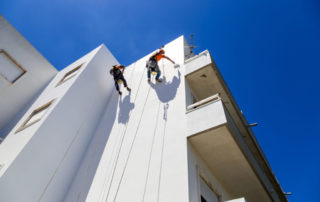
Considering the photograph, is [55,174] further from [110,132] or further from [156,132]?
[156,132]

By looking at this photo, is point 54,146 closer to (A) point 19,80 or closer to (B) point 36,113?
(B) point 36,113

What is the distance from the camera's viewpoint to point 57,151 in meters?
6.67

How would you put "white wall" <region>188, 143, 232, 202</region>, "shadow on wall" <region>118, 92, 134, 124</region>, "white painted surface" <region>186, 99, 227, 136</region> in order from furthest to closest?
"shadow on wall" <region>118, 92, 134, 124</region>
"white painted surface" <region>186, 99, 227, 136</region>
"white wall" <region>188, 143, 232, 202</region>

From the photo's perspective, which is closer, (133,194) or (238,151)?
(133,194)

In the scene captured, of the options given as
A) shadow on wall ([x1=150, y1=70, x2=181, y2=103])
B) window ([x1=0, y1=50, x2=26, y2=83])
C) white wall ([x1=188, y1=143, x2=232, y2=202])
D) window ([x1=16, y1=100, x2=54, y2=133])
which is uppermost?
window ([x1=0, y1=50, x2=26, y2=83])

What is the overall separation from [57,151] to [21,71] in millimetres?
6055

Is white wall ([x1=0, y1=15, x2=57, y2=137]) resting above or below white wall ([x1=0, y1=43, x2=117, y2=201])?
above

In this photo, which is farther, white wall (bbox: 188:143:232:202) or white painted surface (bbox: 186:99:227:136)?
white painted surface (bbox: 186:99:227:136)

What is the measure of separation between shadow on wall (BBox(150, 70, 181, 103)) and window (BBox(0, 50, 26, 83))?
6.79 metres

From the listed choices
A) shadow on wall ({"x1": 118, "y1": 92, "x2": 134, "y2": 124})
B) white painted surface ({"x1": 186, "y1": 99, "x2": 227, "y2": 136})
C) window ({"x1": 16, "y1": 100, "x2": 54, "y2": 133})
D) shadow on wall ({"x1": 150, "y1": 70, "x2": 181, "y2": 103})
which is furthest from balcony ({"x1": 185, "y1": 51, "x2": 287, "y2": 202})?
window ({"x1": 16, "y1": 100, "x2": 54, "y2": 133})

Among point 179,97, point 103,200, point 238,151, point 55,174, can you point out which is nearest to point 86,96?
point 55,174

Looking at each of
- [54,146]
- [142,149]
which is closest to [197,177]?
[142,149]

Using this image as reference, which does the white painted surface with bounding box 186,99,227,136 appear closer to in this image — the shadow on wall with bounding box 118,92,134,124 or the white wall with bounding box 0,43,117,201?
the shadow on wall with bounding box 118,92,134,124

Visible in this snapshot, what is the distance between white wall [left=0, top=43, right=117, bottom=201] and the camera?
18.0 feet
